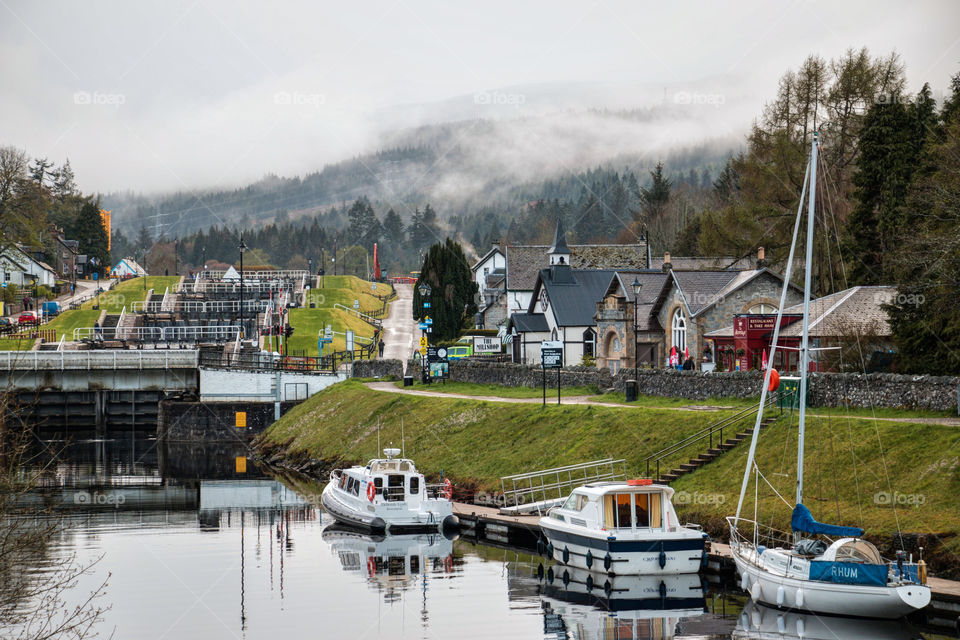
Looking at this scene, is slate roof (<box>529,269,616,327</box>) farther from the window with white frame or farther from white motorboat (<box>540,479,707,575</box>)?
white motorboat (<box>540,479,707,575</box>)

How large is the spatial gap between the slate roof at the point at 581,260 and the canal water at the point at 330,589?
6011cm

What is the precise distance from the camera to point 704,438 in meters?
43.8

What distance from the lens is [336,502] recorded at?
48.5 meters

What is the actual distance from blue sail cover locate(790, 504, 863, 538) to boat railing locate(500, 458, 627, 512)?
40.1 ft

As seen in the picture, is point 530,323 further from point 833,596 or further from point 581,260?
point 833,596

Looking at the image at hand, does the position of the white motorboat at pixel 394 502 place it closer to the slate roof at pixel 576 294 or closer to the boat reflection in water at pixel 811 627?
the boat reflection in water at pixel 811 627

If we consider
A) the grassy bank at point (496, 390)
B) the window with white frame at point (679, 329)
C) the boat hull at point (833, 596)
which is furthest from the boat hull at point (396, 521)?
the window with white frame at point (679, 329)

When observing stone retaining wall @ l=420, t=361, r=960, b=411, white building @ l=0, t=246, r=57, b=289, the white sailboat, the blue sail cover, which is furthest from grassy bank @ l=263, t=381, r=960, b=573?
white building @ l=0, t=246, r=57, b=289

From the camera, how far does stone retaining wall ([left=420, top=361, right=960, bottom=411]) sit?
132 feet

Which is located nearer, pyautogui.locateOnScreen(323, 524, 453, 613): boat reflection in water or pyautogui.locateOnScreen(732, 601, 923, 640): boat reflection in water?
pyautogui.locateOnScreen(732, 601, 923, 640): boat reflection in water

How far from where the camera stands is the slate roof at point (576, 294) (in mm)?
87250

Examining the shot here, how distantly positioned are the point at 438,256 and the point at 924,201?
71.9 m

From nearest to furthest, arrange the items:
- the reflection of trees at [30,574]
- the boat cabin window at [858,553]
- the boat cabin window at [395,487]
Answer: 1. the reflection of trees at [30,574]
2. the boat cabin window at [858,553]
3. the boat cabin window at [395,487]

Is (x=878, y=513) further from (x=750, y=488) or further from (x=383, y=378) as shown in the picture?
(x=383, y=378)
